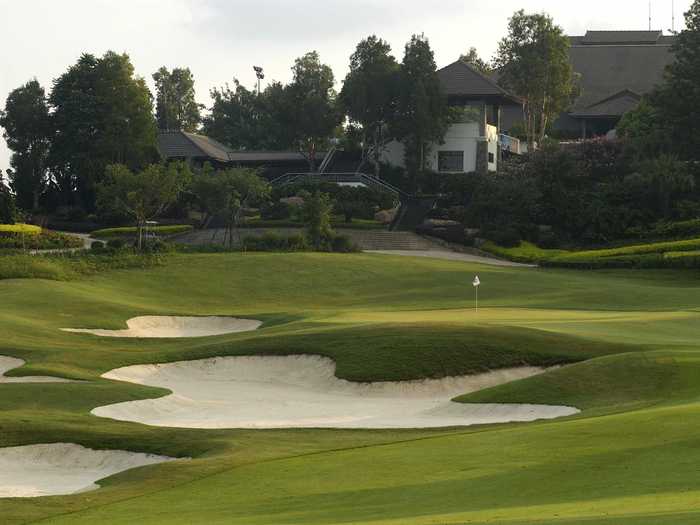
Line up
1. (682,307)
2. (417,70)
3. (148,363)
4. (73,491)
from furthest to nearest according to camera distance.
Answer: (417,70) < (682,307) < (148,363) < (73,491)

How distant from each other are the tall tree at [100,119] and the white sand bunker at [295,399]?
58.5 m

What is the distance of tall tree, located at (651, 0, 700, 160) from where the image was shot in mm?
82438

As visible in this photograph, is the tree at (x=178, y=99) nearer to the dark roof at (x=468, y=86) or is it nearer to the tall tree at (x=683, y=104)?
the dark roof at (x=468, y=86)

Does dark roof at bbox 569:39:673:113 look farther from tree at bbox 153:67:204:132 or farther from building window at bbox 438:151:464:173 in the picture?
tree at bbox 153:67:204:132

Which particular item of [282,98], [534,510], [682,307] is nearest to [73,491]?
[534,510]

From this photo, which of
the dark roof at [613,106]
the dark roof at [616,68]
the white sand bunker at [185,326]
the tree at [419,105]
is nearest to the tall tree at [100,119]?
the tree at [419,105]

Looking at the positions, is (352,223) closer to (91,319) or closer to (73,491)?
(91,319)

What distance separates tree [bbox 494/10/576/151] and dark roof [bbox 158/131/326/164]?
18.0m

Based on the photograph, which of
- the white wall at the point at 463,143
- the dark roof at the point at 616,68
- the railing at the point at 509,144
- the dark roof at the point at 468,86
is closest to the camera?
the white wall at the point at 463,143

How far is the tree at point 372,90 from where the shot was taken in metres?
91.8

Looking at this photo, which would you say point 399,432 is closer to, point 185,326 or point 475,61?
point 185,326

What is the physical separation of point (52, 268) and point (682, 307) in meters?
28.1

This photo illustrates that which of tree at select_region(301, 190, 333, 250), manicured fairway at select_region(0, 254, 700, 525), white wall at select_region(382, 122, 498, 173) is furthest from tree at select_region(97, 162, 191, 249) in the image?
white wall at select_region(382, 122, 498, 173)

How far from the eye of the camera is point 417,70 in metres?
91.5
